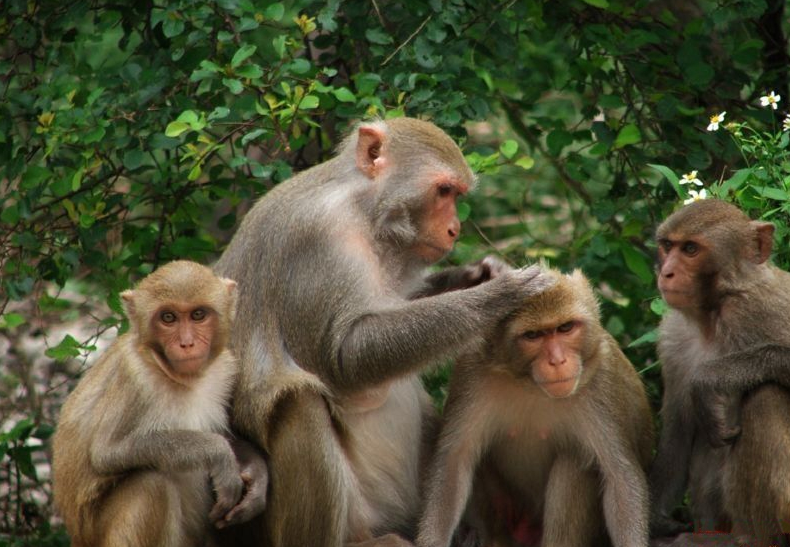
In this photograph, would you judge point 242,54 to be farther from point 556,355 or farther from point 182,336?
point 556,355

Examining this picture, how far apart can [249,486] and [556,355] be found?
1486mm

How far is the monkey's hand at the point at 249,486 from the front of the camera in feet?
19.3

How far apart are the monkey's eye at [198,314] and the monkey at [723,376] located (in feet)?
6.92

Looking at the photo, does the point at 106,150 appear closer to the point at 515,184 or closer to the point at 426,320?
the point at 426,320

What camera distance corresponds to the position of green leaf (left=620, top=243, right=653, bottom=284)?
759cm

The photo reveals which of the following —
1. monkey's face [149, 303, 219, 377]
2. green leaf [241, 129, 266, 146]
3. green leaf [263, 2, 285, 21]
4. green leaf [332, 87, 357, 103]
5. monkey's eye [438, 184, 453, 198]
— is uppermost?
green leaf [263, 2, 285, 21]

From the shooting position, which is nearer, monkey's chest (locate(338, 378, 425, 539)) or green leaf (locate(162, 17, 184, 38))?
monkey's chest (locate(338, 378, 425, 539))

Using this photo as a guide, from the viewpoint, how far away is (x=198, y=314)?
19.1ft

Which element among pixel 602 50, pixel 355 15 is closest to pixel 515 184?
pixel 602 50

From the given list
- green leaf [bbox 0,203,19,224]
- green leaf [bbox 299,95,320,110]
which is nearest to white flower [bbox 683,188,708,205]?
green leaf [bbox 299,95,320,110]

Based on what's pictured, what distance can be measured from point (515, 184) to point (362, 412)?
5149 mm

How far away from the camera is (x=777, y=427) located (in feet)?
19.4

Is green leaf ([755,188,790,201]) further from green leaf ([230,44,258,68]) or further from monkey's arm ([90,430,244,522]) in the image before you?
monkey's arm ([90,430,244,522])

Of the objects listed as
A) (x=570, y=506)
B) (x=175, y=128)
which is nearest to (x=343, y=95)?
(x=175, y=128)
